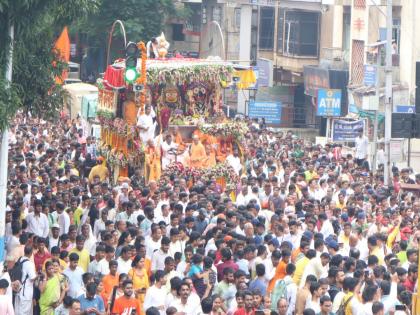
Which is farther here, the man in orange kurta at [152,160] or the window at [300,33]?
the window at [300,33]

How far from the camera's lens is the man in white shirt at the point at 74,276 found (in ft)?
55.1

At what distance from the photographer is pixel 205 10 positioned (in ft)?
188

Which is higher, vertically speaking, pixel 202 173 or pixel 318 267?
pixel 202 173

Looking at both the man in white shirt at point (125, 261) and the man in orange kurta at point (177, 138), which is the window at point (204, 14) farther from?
the man in white shirt at point (125, 261)

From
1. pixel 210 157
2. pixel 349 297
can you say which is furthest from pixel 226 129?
pixel 349 297

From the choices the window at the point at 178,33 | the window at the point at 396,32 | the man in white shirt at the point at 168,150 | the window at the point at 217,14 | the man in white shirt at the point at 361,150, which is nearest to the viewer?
the man in white shirt at the point at 168,150

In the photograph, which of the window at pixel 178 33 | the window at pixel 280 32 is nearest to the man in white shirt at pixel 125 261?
the window at pixel 280 32

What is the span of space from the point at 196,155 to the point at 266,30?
29677mm

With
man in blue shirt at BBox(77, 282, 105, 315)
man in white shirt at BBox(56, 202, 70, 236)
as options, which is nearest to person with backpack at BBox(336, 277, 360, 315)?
man in blue shirt at BBox(77, 282, 105, 315)

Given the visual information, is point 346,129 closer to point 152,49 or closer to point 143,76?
point 152,49

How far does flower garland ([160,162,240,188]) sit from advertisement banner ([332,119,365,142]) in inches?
324

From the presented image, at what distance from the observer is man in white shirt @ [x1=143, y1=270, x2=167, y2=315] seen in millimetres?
15969

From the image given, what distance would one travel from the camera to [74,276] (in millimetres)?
16984

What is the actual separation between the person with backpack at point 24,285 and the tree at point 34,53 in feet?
5.77
